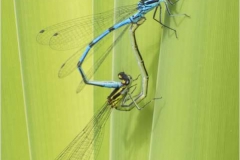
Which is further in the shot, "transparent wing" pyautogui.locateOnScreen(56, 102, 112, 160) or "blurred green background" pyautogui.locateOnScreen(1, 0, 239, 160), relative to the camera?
"transparent wing" pyautogui.locateOnScreen(56, 102, 112, 160)

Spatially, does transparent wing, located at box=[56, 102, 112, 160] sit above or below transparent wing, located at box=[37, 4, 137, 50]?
below

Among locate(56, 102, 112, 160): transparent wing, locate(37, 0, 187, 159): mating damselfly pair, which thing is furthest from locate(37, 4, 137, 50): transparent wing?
locate(56, 102, 112, 160): transparent wing

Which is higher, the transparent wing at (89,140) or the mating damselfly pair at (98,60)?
the mating damselfly pair at (98,60)

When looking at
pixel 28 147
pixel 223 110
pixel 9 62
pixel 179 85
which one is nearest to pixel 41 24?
pixel 9 62

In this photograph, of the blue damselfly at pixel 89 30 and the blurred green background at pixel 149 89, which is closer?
the blurred green background at pixel 149 89

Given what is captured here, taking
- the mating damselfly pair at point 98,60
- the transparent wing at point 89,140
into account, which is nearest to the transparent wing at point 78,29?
the mating damselfly pair at point 98,60

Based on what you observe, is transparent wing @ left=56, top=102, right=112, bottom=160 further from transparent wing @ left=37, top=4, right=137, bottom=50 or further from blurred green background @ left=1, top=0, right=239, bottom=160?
transparent wing @ left=37, top=4, right=137, bottom=50

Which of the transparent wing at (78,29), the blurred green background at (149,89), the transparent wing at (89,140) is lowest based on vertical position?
the transparent wing at (89,140)

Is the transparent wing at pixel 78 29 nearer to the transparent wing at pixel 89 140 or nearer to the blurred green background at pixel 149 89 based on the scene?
the blurred green background at pixel 149 89
